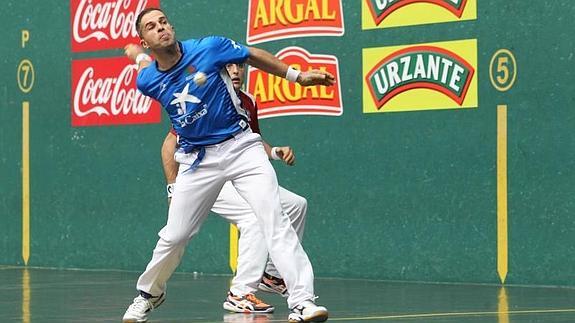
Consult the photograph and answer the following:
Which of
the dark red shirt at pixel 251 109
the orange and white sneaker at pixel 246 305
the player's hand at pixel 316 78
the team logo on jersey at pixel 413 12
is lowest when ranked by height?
the orange and white sneaker at pixel 246 305

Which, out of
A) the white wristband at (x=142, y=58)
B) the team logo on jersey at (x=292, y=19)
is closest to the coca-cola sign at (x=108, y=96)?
the team logo on jersey at (x=292, y=19)

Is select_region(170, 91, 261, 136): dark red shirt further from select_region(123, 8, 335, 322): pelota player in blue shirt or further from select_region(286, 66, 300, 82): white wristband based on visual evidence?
select_region(286, 66, 300, 82): white wristband

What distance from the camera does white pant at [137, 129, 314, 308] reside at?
390 inches

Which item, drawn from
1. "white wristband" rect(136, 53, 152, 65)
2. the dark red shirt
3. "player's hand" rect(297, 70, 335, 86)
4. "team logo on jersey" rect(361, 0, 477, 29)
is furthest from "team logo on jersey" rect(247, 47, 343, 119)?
"player's hand" rect(297, 70, 335, 86)

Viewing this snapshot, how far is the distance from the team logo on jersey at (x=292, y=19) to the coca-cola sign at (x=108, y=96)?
154 cm

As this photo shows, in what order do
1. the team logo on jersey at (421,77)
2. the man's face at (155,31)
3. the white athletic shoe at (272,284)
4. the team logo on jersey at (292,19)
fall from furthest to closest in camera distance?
1. the team logo on jersey at (292,19)
2. the team logo on jersey at (421,77)
3. the white athletic shoe at (272,284)
4. the man's face at (155,31)

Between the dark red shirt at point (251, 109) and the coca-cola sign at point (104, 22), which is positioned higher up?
the coca-cola sign at point (104, 22)

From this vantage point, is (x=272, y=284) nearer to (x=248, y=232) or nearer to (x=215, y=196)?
(x=248, y=232)

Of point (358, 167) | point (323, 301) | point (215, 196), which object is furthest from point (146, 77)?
point (358, 167)

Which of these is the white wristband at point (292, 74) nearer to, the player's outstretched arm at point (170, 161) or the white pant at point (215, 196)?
the white pant at point (215, 196)

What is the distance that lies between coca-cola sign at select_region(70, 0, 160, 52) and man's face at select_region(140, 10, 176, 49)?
19.5ft

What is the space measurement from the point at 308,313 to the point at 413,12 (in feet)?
15.8

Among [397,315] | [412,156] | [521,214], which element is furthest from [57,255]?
[397,315]

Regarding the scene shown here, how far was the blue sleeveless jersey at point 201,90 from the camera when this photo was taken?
9.98m
